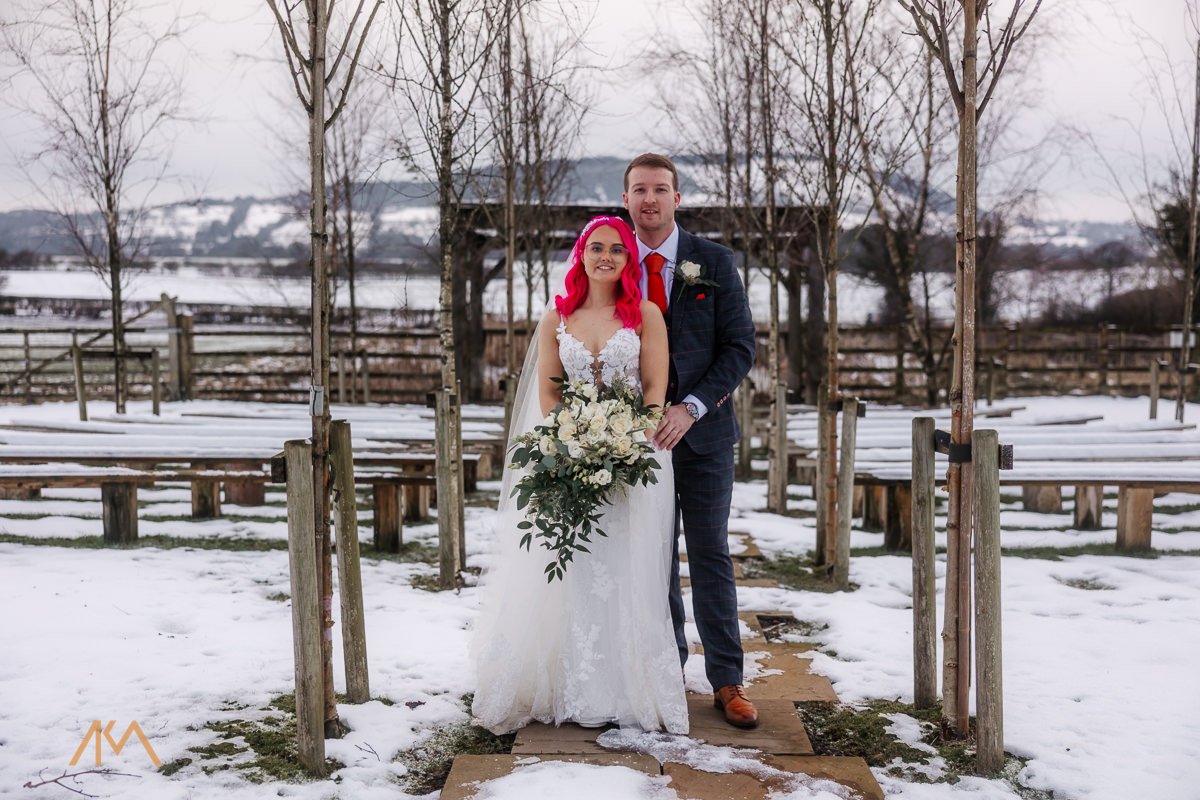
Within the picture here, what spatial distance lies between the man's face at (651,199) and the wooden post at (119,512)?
438 centimetres

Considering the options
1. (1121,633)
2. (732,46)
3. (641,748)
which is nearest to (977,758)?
(641,748)

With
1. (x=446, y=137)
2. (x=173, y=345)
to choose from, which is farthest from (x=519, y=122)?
(x=173, y=345)

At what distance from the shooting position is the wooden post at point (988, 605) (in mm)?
2896

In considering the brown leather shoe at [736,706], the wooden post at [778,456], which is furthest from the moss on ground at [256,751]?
the wooden post at [778,456]

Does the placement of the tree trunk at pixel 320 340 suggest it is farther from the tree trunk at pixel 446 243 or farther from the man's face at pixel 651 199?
the tree trunk at pixel 446 243

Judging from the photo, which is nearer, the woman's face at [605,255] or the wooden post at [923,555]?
the woman's face at [605,255]

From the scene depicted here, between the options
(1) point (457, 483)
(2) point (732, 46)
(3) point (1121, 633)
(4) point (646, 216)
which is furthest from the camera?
(2) point (732, 46)

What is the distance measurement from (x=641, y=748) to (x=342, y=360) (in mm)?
10599

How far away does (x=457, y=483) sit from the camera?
17.0 ft

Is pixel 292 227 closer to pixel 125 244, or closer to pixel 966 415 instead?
pixel 125 244

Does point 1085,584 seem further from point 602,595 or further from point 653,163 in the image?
point 653,163

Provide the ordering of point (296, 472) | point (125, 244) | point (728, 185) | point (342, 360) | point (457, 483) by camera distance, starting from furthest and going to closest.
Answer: point (342, 360), point (125, 244), point (728, 185), point (457, 483), point (296, 472)

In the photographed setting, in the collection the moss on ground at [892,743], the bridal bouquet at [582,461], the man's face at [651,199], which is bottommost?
the moss on ground at [892,743]

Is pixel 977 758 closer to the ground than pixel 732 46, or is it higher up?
closer to the ground
